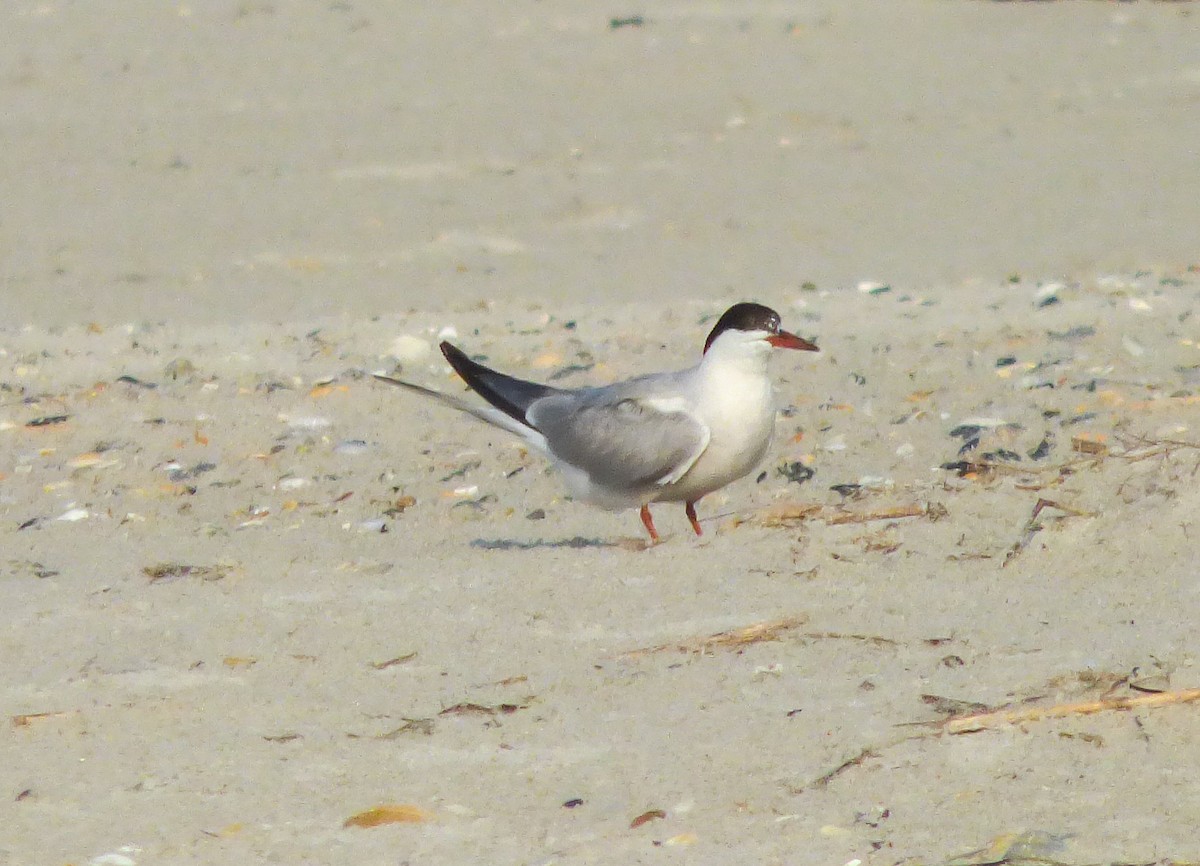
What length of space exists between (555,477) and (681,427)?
103 cm

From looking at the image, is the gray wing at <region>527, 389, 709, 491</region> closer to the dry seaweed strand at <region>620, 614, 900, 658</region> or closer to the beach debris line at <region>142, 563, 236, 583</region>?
the beach debris line at <region>142, 563, 236, 583</region>

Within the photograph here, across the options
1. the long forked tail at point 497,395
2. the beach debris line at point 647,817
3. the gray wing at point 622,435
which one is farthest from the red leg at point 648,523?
the beach debris line at point 647,817

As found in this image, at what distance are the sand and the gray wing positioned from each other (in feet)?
0.79

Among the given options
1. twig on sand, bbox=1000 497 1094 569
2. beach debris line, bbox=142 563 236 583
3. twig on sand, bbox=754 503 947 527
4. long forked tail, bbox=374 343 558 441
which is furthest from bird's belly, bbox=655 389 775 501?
beach debris line, bbox=142 563 236 583

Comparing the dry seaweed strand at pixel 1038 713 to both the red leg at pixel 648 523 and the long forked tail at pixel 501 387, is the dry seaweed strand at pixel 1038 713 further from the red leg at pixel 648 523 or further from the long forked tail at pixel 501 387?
the long forked tail at pixel 501 387

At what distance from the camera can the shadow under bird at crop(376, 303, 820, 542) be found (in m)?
5.04

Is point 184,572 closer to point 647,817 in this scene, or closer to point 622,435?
point 622,435

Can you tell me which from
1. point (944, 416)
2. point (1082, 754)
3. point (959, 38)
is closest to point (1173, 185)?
point (959, 38)

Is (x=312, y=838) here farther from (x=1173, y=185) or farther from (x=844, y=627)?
(x=1173, y=185)

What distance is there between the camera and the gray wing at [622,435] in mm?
5059

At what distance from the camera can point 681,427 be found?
16.6 feet

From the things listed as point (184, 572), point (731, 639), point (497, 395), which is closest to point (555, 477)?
point (497, 395)

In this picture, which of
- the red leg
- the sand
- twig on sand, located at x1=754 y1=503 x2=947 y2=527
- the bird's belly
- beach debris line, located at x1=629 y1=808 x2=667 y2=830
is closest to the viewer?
beach debris line, located at x1=629 y1=808 x2=667 y2=830

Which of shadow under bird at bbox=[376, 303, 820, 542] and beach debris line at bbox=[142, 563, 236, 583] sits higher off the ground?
shadow under bird at bbox=[376, 303, 820, 542]
